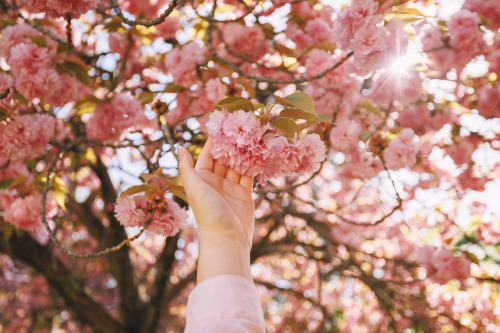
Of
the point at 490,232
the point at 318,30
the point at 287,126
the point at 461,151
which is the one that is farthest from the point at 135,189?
the point at 490,232

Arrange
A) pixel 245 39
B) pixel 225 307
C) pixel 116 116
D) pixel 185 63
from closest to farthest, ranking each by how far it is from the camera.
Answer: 1. pixel 225 307
2. pixel 185 63
3. pixel 116 116
4. pixel 245 39

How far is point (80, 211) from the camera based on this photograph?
3.62 m

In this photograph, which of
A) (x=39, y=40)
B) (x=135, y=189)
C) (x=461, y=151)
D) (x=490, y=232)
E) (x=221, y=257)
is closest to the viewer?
(x=221, y=257)

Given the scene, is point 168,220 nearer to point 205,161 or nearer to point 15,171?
point 205,161

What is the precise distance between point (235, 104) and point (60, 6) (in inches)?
33.3

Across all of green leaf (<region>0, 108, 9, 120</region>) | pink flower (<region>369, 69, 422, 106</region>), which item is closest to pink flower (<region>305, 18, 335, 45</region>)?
pink flower (<region>369, 69, 422, 106</region>)

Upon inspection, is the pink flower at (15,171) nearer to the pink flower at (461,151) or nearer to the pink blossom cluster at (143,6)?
the pink blossom cluster at (143,6)

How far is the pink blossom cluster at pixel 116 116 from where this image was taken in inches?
74.9

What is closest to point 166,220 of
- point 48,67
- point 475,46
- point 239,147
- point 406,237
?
point 239,147

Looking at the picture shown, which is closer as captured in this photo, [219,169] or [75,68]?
[219,169]

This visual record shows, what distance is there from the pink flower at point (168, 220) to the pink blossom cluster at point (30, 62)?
2.71 ft

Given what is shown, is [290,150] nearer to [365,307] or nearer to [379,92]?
[379,92]

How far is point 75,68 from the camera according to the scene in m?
1.68

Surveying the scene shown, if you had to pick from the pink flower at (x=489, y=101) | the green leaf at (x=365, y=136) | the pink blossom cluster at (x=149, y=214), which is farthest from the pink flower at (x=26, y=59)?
the pink flower at (x=489, y=101)
